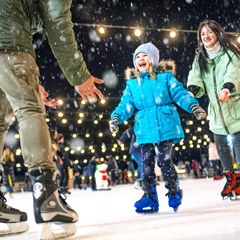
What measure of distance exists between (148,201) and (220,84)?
1504mm

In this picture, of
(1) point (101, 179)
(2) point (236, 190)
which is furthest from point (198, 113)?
(1) point (101, 179)

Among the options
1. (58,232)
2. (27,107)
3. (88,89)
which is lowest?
(58,232)

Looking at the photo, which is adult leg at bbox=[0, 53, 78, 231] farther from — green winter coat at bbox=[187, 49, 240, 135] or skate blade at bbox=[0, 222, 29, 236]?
green winter coat at bbox=[187, 49, 240, 135]

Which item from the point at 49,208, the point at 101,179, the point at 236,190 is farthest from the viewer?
the point at 101,179

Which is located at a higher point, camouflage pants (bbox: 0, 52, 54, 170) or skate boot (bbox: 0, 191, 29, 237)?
camouflage pants (bbox: 0, 52, 54, 170)

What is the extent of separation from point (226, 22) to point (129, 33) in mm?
3808

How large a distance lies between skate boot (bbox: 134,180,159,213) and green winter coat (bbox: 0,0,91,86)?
138cm

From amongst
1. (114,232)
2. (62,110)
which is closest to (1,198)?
(114,232)

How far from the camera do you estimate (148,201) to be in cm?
319

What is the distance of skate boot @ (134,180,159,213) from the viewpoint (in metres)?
3.16

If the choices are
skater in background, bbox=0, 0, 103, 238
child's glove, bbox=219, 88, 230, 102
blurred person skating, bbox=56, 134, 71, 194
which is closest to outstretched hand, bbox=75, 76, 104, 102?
skater in background, bbox=0, 0, 103, 238

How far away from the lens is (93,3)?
16.9 m

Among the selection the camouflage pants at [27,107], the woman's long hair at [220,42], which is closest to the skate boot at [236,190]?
the woman's long hair at [220,42]

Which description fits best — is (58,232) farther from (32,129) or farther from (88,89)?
(88,89)
